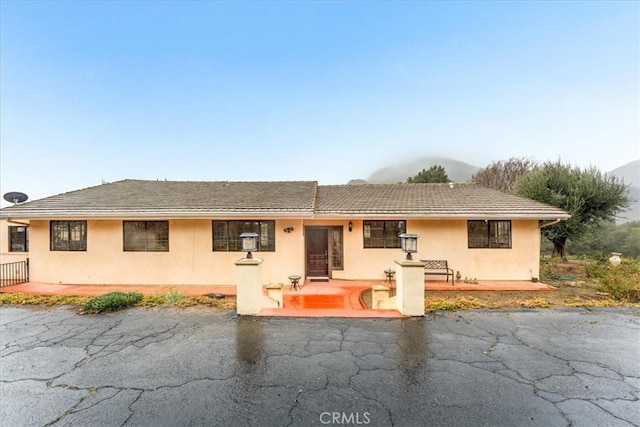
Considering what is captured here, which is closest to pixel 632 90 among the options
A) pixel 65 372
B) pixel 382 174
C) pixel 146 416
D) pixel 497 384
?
pixel 497 384

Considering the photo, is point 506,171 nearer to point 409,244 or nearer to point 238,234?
point 409,244

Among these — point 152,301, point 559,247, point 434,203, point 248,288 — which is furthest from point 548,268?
point 152,301

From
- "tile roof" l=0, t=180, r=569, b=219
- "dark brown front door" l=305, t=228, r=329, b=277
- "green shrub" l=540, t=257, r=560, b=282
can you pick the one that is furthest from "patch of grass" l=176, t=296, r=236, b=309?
"green shrub" l=540, t=257, r=560, b=282

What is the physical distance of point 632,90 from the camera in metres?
11.9

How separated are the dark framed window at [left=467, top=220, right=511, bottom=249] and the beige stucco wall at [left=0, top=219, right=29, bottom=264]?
16.9 meters

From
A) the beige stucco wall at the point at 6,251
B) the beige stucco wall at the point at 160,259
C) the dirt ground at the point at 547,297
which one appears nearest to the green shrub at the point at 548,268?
the dirt ground at the point at 547,297

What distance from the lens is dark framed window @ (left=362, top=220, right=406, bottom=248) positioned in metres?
10.2

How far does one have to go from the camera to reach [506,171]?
97.9 ft

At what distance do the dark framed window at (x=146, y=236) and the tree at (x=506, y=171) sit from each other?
102ft

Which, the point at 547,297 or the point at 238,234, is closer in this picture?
the point at 547,297

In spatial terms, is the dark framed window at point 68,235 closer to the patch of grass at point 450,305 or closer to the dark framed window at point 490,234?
the patch of grass at point 450,305

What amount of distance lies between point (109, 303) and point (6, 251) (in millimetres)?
8098

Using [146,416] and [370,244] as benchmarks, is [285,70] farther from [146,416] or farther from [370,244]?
[146,416]

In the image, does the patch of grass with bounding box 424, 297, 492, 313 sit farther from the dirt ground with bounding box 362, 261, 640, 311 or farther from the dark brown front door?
the dark brown front door
